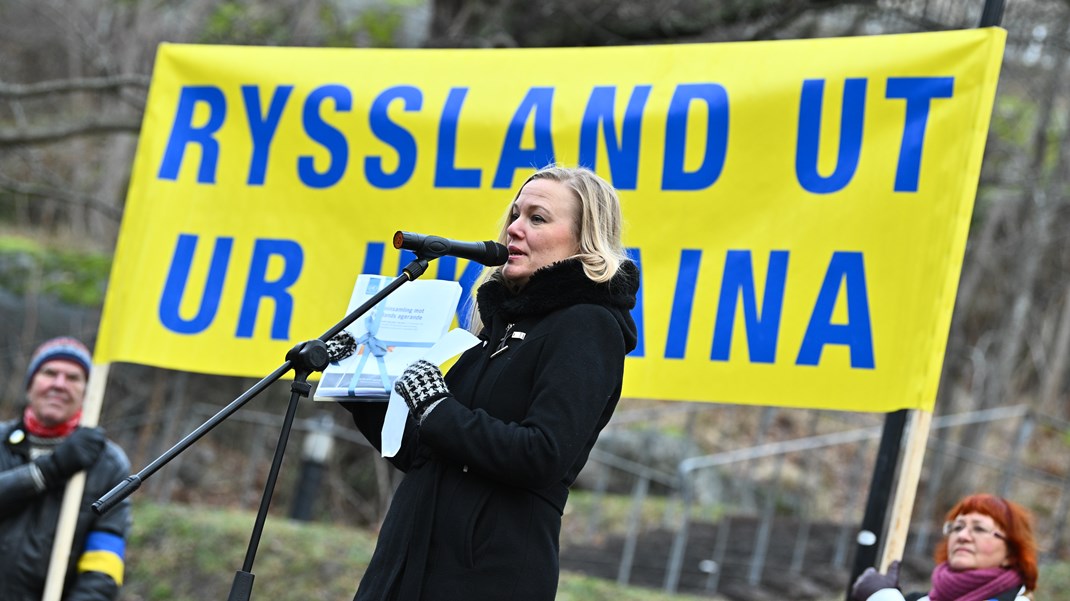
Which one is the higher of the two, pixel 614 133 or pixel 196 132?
pixel 614 133

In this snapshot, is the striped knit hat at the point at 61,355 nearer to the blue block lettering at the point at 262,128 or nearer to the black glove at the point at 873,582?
the blue block lettering at the point at 262,128

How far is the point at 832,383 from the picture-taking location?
14.0ft

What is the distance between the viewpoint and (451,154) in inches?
203

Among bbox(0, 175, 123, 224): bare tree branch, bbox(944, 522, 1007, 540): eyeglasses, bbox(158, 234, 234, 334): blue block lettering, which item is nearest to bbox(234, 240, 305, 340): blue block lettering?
bbox(158, 234, 234, 334): blue block lettering

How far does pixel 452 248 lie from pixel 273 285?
7.38 feet

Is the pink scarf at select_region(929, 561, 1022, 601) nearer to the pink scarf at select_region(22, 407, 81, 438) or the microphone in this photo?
the microphone

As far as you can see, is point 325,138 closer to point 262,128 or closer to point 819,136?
point 262,128

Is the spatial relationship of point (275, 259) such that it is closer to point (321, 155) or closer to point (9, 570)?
point (321, 155)

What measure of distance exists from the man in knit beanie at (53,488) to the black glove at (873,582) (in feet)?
8.82

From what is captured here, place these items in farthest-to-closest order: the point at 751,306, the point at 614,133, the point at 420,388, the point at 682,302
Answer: the point at 614,133 → the point at 682,302 → the point at 751,306 → the point at 420,388

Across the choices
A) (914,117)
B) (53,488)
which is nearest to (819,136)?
(914,117)

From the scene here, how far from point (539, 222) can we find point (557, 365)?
0.42 m

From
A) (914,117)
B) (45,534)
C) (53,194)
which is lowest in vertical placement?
(45,534)

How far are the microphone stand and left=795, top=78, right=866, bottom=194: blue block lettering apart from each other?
176cm
